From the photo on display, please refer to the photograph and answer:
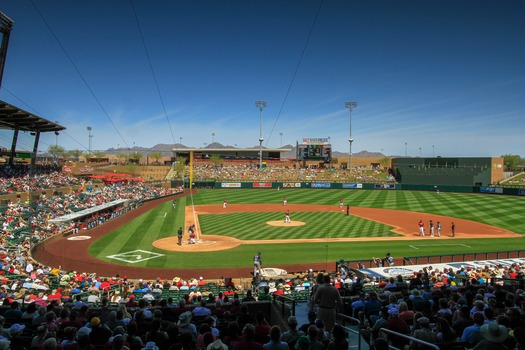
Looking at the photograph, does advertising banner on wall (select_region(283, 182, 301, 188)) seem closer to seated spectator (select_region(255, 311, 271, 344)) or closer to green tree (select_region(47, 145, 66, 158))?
seated spectator (select_region(255, 311, 271, 344))

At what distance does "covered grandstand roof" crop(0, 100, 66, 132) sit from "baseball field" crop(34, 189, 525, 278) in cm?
1471

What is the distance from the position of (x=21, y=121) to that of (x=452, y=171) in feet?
252

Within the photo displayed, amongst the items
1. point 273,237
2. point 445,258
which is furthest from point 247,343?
point 273,237

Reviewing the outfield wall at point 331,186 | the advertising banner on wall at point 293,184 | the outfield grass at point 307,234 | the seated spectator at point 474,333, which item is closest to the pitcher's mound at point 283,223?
the outfield grass at point 307,234

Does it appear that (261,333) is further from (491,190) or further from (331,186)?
(331,186)

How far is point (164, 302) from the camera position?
891 cm

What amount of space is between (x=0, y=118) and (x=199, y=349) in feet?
146

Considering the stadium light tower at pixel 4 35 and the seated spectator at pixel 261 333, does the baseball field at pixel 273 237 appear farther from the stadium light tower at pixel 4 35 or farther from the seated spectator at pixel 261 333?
the seated spectator at pixel 261 333

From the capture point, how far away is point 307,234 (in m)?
32.1

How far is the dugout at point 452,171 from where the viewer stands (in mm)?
77312

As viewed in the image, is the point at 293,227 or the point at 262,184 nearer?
the point at 293,227

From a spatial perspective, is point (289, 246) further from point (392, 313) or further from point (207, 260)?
point (392, 313)

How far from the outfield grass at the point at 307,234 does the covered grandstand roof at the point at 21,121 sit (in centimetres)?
1582

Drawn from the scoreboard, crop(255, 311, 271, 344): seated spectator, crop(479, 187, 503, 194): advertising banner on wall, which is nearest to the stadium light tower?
crop(255, 311, 271, 344): seated spectator
